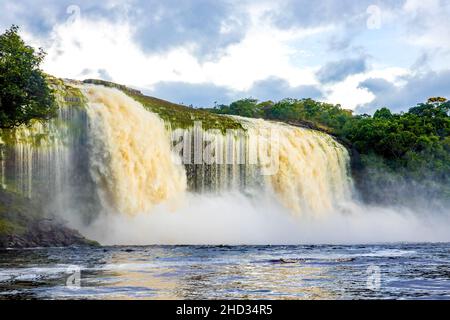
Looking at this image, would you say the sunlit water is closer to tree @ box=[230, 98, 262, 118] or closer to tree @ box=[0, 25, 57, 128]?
tree @ box=[0, 25, 57, 128]

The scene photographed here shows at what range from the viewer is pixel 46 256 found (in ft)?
86.1

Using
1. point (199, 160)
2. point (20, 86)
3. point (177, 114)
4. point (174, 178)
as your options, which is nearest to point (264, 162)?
point (199, 160)

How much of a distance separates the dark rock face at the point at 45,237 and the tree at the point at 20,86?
510 centimetres

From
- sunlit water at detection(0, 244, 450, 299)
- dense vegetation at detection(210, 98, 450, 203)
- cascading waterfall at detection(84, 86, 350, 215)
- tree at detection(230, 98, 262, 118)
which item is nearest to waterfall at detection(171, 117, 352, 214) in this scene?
cascading waterfall at detection(84, 86, 350, 215)

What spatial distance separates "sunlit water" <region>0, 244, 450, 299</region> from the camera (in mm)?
16531

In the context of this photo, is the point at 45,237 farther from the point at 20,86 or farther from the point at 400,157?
the point at 400,157

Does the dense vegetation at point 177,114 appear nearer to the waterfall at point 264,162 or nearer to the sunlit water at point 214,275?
the waterfall at point 264,162

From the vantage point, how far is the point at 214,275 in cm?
2070

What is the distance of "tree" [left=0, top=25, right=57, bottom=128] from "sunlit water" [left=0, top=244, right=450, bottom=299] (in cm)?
764

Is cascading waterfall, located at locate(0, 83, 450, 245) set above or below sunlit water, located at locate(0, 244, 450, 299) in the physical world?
above

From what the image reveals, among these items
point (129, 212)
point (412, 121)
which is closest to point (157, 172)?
point (129, 212)

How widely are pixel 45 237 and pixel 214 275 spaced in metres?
13.5

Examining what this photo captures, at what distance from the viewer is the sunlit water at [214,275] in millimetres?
16531
